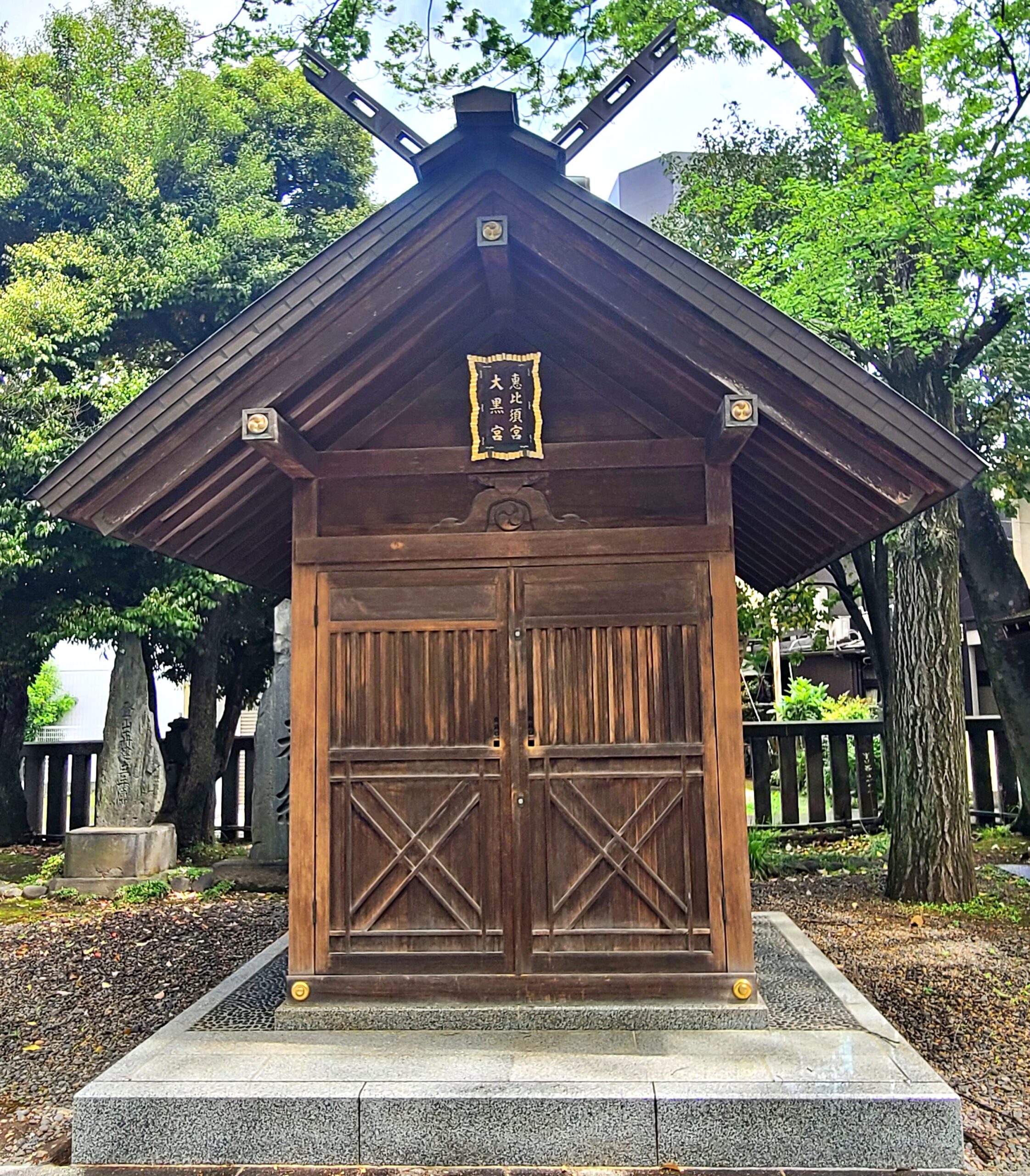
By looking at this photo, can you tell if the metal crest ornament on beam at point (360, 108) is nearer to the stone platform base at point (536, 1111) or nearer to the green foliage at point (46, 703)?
the stone platform base at point (536, 1111)

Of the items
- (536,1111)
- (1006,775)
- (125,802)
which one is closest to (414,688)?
(536,1111)

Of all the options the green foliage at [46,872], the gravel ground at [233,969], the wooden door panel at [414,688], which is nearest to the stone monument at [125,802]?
the green foliage at [46,872]

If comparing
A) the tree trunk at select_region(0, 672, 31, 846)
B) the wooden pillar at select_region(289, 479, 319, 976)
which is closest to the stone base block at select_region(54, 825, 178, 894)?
the tree trunk at select_region(0, 672, 31, 846)

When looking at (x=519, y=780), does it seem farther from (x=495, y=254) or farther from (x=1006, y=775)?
(x=1006, y=775)

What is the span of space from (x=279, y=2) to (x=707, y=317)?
9.16 meters

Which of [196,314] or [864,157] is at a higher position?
[196,314]

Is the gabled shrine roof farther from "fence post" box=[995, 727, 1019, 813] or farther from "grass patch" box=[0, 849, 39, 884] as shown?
"fence post" box=[995, 727, 1019, 813]

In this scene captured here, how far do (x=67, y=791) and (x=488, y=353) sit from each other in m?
13.5

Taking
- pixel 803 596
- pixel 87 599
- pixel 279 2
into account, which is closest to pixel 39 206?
pixel 279 2

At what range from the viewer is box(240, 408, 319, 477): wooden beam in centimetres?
505

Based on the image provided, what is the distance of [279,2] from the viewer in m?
11.5

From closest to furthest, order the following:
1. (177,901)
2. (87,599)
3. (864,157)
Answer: (864,157) < (177,901) < (87,599)

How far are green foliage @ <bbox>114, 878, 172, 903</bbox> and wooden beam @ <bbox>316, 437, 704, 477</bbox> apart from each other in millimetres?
7717

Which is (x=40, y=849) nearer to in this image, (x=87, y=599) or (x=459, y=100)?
(x=87, y=599)
